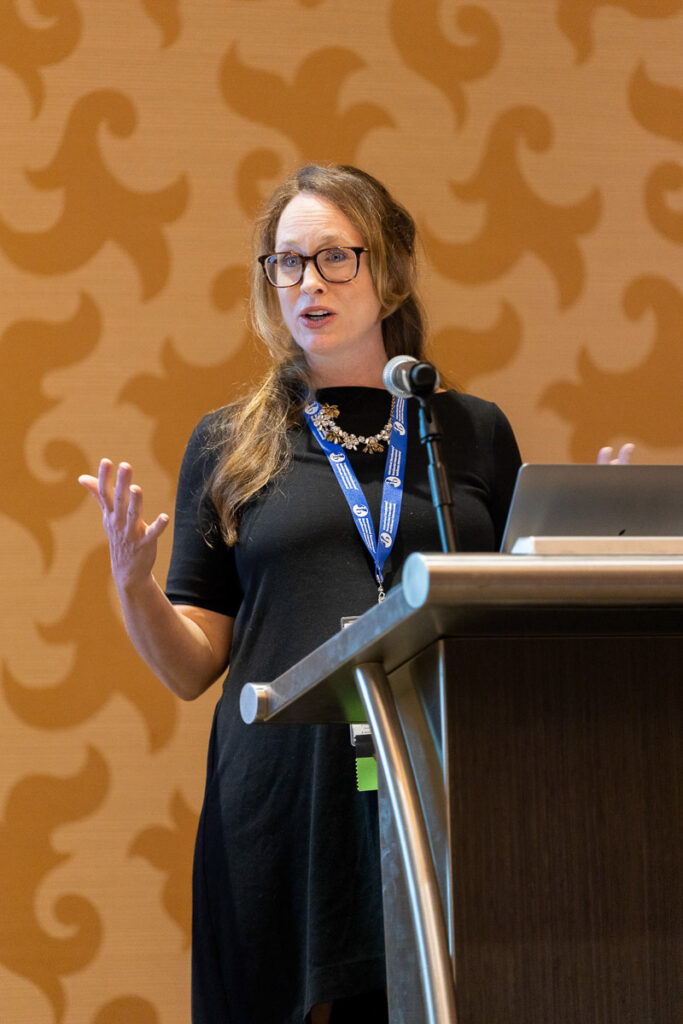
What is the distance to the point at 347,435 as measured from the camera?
179 centimetres

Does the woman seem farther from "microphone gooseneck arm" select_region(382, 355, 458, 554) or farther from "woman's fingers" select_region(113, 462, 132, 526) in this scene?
"microphone gooseneck arm" select_region(382, 355, 458, 554)

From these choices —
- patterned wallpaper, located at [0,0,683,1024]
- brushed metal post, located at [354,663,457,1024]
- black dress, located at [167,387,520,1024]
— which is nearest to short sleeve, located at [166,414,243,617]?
black dress, located at [167,387,520,1024]

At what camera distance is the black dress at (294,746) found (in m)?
1.47

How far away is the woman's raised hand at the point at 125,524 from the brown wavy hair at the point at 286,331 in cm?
24

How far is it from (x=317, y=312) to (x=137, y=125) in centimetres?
113

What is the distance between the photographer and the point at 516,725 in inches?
31.9

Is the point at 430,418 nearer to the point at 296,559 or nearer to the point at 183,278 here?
the point at 296,559

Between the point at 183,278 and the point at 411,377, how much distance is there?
1.63m

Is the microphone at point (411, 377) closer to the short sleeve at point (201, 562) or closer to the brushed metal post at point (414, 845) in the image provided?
the brushed metal post at point (414, 845)

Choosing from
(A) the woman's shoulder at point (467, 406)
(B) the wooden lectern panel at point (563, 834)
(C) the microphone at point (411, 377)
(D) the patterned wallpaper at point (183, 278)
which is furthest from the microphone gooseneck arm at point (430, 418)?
(D) the patterned wallpaper at point (183, 278)

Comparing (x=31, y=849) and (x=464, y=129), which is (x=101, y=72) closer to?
(x=464, y=129)

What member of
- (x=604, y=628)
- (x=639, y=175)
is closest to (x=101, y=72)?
(x=639, y=175)

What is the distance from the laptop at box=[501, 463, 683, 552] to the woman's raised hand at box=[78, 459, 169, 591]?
0.59m

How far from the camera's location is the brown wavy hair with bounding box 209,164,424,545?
1758 mm
